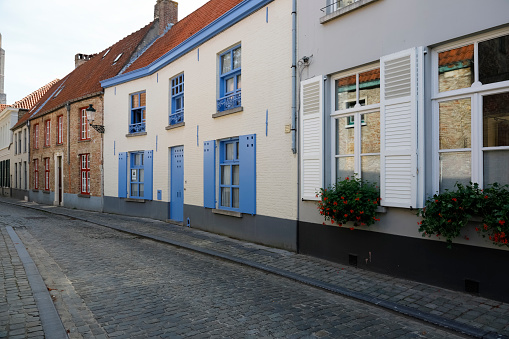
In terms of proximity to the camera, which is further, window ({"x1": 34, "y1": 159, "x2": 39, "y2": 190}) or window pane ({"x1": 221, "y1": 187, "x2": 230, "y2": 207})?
window ({"x1": 34, "y1": 159, "x2": 39, "y2": 190})

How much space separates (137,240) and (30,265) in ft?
11.0

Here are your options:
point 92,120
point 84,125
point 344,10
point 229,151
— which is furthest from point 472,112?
point 84,125

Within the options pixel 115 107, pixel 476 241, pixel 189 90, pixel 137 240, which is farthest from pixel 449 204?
pixel 115 107

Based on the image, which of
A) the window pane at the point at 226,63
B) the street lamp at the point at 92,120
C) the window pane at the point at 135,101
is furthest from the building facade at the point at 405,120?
the street lamp at the point at 92,120

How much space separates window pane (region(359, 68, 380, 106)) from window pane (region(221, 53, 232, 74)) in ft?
15.4

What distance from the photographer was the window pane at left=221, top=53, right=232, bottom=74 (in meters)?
10.9

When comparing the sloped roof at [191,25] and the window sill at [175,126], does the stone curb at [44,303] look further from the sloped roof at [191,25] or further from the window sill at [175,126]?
the sloped roof at [191,25]

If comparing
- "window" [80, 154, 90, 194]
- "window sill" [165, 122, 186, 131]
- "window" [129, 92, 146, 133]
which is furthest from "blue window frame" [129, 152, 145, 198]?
"window" [80, 154, 90, 194]

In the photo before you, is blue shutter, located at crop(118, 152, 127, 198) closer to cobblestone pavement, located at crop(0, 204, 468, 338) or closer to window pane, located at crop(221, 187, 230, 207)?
window pane, located at crop(221, 187, 230, 207)

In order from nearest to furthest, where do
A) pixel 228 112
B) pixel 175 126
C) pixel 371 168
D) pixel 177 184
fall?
1. pixel 371 168
2. pixel 228 112
3. pixel 175 126
4. pixel 177 184

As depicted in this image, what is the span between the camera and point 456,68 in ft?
18.5

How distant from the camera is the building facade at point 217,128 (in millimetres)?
8859

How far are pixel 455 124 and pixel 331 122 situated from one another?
2.38 m

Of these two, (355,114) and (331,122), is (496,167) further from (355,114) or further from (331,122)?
(331,122)
